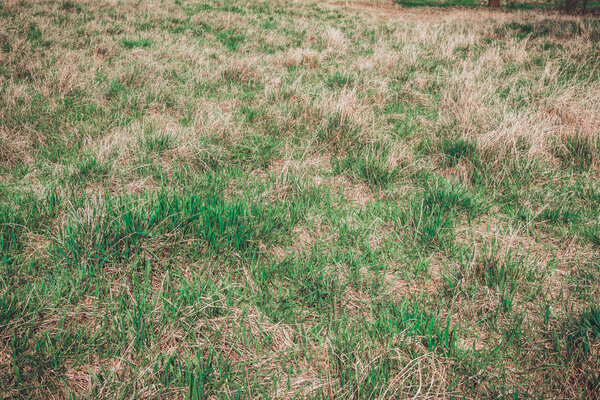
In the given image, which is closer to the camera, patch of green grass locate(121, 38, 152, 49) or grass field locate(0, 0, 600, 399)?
grass field locate(0, 0, 600, 399)

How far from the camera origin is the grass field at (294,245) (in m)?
1.31

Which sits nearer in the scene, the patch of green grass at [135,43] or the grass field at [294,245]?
the grass field at [294,245]

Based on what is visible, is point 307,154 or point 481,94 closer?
point 307,154

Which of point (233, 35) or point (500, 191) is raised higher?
point (233, 35)

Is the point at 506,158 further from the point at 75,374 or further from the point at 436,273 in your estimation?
the point at 75,374

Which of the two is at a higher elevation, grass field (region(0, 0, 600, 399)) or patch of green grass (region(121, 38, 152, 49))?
patch of green grass (region(121, 38, 152, 49))

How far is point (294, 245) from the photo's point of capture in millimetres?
2006

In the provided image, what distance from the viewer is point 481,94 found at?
13.8 ft

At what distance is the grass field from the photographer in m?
1.31

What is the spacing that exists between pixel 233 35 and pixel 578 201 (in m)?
7.81

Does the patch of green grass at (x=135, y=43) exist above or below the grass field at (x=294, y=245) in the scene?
above

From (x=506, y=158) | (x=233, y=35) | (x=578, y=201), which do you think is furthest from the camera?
(x=233, y=35)

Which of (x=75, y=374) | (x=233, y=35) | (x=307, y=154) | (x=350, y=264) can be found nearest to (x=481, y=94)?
(x=307, y=154)

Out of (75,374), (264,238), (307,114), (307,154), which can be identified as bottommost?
(75,374)
